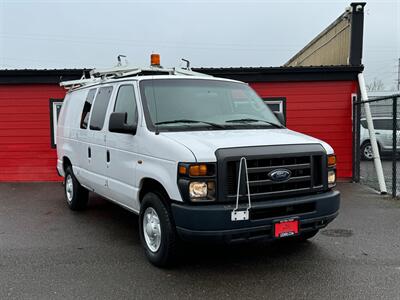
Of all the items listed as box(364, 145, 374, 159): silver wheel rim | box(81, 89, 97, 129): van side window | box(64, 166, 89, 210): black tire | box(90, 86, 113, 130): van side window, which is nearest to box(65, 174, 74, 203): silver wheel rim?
box(64, 166, 89, 210): black tire

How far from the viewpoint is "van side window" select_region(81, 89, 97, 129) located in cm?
652

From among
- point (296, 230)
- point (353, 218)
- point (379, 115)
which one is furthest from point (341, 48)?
point (296, 230)

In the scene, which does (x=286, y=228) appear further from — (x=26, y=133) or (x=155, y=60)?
(x=26, y=133)

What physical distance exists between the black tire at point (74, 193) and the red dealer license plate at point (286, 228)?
4.20 m

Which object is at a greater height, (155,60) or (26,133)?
(155,60)

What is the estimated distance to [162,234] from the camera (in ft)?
14.2

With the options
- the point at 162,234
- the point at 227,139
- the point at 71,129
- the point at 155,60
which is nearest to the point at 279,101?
the point at 155,60

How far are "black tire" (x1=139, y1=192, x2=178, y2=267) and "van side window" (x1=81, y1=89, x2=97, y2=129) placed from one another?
242 centimetres

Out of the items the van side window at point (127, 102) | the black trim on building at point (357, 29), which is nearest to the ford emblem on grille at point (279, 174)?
the van side window at point (127, 102)

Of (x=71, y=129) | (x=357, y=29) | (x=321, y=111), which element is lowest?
(x=71, y=129)

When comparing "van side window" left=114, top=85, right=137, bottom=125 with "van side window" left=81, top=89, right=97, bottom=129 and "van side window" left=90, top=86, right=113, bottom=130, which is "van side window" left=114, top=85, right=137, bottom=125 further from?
"van side window" left=81, top=89, right=97, bottom=129

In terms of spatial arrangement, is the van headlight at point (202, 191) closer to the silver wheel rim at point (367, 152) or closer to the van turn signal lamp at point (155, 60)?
the van turn signal lamp at point (155, 60)

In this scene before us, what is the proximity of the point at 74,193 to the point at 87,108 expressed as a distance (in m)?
1.64

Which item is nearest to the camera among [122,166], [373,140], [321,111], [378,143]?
[122,166]
